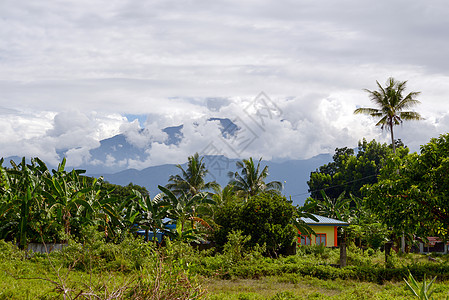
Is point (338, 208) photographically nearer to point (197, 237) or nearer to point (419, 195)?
point (197, 237)

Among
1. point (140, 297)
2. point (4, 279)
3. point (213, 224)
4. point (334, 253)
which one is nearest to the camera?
point (140, 297)

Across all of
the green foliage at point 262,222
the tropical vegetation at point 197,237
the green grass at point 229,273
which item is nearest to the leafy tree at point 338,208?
the tropical vegetation at point 197,237

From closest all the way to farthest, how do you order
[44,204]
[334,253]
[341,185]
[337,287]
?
[337,287] < [44,204] < [334,253] < [341,185]

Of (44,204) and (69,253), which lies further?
(44,204)

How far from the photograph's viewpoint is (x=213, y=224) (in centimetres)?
2194

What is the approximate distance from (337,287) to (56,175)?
1200 cm

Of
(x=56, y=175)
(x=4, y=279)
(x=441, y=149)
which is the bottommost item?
(x=4, y=279)

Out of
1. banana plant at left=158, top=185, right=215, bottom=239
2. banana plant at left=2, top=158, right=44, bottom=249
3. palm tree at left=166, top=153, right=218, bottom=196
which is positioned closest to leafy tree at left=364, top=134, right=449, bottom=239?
banana plant at left=158, top=185, right=215, bottom=239

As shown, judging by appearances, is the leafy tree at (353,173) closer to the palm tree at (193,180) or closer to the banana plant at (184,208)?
the palm tree at (193,180)

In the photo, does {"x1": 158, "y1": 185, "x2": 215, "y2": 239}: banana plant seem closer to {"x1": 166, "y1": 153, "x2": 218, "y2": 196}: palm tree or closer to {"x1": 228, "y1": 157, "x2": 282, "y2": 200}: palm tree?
{"x1": 228, "y1": 157, "x2": 282, "y2": 200}: palm tree

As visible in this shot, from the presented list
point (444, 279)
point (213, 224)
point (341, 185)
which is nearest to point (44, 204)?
point (213, 224)

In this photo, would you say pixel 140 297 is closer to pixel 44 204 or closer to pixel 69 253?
pixel 69 253

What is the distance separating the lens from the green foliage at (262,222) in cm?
2036

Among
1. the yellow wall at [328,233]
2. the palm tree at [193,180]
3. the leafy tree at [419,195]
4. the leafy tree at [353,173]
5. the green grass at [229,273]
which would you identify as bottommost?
the green grass at [229,273]
